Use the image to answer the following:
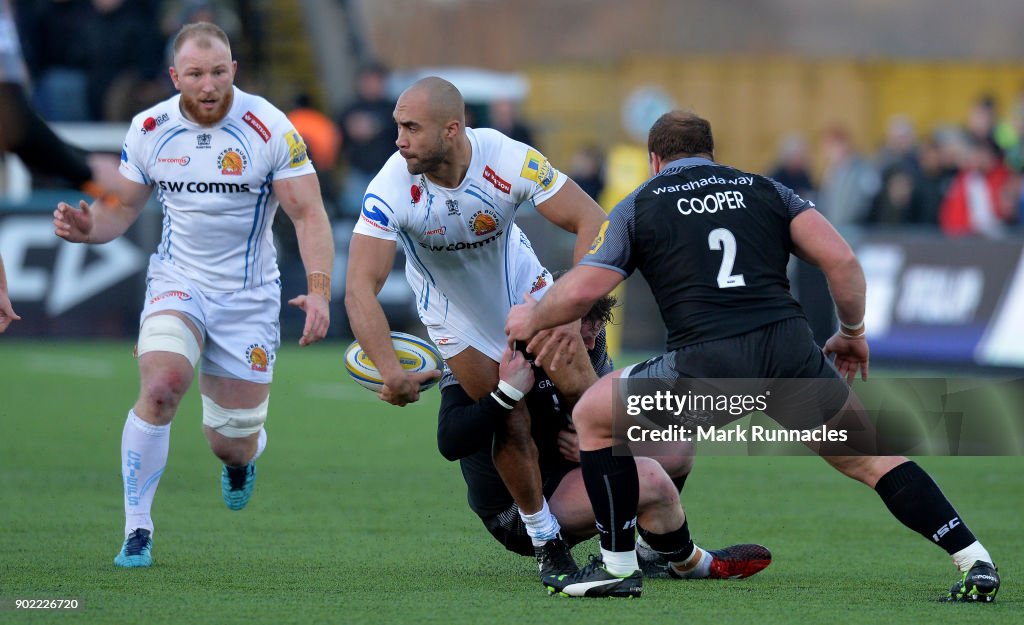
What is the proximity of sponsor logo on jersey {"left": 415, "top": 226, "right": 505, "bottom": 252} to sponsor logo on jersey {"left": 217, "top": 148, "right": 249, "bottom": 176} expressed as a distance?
43.4 inches

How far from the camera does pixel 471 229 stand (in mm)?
7266

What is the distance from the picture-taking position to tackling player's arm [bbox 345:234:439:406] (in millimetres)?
6840

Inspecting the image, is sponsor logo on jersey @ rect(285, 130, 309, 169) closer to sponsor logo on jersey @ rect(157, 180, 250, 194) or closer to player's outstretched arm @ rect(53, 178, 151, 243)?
sponsor logo on jersey @ rect(157, 180, 250, 194)

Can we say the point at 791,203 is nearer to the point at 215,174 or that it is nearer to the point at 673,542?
the point at 673,542

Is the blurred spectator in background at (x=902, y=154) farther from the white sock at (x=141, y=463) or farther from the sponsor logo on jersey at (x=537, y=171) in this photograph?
the white sock at (x=141, y=463)

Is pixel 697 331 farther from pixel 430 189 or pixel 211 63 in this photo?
pixel 211 63

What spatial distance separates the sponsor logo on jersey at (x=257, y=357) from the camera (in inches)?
320

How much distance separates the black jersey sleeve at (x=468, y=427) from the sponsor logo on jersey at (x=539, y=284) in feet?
2.45

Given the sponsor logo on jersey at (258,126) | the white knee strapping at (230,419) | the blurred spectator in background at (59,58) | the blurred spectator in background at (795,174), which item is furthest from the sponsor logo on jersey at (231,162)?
the blurred spectator in background at (795,174)

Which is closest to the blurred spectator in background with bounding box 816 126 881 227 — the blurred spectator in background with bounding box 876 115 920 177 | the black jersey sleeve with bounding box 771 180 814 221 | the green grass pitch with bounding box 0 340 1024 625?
the blurred spectator in background with bounding box 876 115 920 177

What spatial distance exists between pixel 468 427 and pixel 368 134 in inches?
497

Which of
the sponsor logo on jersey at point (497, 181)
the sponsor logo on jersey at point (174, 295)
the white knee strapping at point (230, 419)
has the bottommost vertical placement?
the white knee strapping at point (230, 419)

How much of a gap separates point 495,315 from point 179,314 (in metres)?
1.51

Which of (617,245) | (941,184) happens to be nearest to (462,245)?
(617,245)
